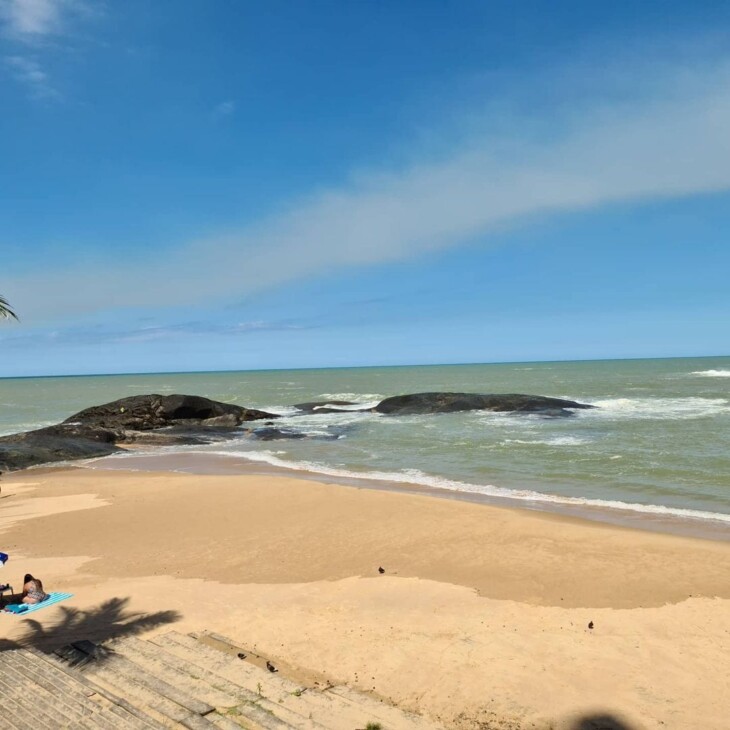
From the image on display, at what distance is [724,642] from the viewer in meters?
8.02

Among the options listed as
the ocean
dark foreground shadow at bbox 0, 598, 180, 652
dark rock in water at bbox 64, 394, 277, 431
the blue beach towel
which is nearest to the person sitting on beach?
the blue beach towel

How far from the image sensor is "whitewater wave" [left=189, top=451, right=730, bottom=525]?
50.8 feet

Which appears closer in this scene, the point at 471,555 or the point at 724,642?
the point at 724,642

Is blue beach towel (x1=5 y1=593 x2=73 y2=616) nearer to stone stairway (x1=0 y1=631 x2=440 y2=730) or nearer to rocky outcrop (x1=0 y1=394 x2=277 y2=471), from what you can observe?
stone stairway (x1=0 y1=631 x2=440 y2=730)

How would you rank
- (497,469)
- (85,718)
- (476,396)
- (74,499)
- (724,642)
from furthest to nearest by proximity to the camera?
A: (476,396) → (497,469) → (74,499) → (724,642) → (85,718)

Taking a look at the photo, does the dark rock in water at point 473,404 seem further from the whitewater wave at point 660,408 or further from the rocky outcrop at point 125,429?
the rocky outcrop at point 125,429

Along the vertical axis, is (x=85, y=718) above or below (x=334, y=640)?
above

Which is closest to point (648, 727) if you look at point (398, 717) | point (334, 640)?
point (398, 717)

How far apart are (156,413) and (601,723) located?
36095 mm

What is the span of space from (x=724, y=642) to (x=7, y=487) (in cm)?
2151

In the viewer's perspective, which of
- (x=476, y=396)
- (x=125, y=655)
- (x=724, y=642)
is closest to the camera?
(x=125, y=655)

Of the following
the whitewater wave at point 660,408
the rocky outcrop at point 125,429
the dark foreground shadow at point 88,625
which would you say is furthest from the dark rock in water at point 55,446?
the whitewater wave at point 660,408

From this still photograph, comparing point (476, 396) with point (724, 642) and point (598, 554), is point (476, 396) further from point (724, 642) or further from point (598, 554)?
point (724, 642)

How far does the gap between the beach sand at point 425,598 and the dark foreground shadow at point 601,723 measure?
3 centimetres
